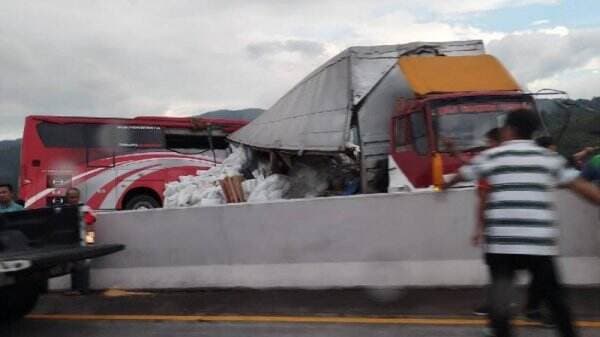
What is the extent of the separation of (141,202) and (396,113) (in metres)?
9.21

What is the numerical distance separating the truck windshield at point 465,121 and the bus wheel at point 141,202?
1024cm

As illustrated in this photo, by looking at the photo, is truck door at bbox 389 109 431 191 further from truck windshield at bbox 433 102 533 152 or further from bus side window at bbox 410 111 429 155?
truck windshield at bbox 433 102 533 152

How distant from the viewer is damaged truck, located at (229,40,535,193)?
1162 centimetres

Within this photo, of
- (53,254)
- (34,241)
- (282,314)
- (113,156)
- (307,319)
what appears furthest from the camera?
(113,156)

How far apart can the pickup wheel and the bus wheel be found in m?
11.7

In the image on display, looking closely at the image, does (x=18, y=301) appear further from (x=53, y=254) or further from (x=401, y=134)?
(x=401, y=134)

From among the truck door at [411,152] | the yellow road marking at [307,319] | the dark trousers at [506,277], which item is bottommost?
the yellow road marking at [307,319]

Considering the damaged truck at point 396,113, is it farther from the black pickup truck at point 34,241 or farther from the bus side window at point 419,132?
the black pickup truck at point 34,241

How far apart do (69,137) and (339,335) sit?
1426cm

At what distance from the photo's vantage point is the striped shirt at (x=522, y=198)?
466 centimetres

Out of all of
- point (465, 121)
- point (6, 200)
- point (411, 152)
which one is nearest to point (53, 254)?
point (6, 200)

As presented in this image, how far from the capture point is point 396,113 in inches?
506

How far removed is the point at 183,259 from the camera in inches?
355

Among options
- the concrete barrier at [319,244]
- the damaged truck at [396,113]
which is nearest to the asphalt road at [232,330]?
the concrete barrier at [319,244]
